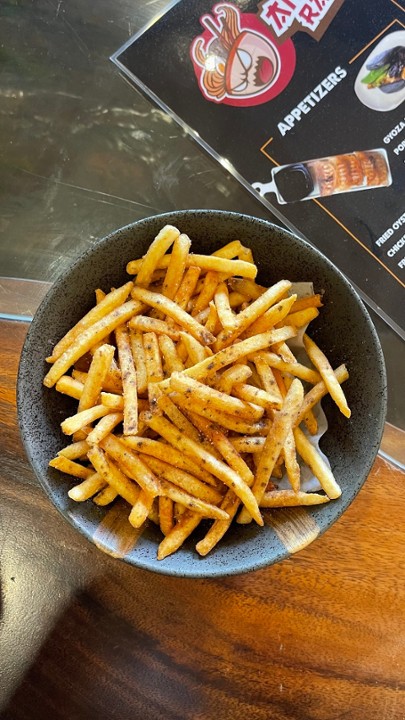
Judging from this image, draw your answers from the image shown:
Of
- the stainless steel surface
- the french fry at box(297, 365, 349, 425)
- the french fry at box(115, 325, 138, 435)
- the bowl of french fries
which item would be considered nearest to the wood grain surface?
the bowl of french fries

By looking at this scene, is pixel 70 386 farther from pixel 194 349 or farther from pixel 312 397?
pixel 312 397

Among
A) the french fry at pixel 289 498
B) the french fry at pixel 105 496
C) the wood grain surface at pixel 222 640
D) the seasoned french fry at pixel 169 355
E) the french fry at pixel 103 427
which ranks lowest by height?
the wood grain surface at pixel 222 640

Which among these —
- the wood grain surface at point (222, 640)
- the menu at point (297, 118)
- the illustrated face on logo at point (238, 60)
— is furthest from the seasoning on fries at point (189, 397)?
the illustrated face on logo at point (238, 60)

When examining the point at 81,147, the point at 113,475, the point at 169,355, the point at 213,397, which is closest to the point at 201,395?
the point at 213,397

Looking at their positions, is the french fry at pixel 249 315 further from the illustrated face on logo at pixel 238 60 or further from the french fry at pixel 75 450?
the illustrated face on logo at pixel 238 60

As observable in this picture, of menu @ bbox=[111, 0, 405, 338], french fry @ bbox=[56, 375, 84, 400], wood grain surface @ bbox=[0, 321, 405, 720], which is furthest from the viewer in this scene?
menu @ bbox=[111, 0, 405, 338]

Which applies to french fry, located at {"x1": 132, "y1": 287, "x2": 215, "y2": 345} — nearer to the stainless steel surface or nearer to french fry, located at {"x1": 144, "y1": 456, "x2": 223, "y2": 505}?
french fry, located at {"x1": 144, "y1": 456, "x2": 223, "y2": 505}
